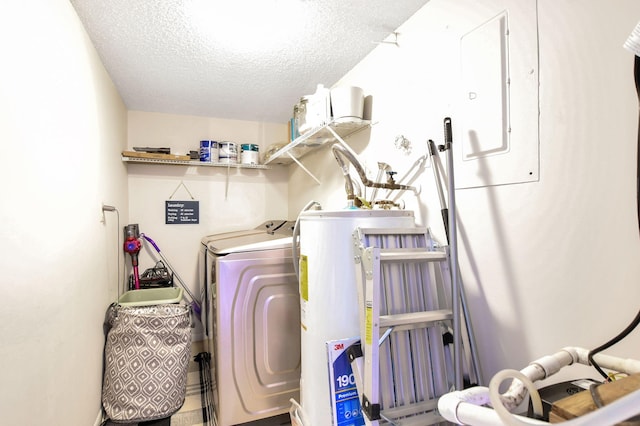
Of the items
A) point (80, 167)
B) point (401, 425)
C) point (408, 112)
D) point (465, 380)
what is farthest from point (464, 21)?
point (80, 167)

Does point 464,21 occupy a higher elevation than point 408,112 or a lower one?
higher

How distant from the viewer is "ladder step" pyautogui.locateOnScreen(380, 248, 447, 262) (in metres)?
1.21

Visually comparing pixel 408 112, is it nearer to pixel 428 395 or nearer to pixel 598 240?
pixel 598 240

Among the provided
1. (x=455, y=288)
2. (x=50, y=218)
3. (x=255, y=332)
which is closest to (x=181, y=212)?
(x=255, y=332)

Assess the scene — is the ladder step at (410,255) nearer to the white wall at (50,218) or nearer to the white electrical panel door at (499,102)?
the white electrical panel door at (499,102)

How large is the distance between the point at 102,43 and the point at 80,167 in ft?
2.84

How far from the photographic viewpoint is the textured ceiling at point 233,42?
1656 mm

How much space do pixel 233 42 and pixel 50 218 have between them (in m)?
1.39

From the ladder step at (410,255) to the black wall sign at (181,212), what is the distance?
276 cm

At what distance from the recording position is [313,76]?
2490mm

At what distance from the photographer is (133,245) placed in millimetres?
2984

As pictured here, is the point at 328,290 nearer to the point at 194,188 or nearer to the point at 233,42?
the point at 233,42

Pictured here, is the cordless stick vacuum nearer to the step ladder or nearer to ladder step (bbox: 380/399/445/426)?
the step ladder

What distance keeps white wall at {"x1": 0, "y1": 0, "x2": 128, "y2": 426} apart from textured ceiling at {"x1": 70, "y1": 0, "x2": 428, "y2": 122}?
0.76ft
